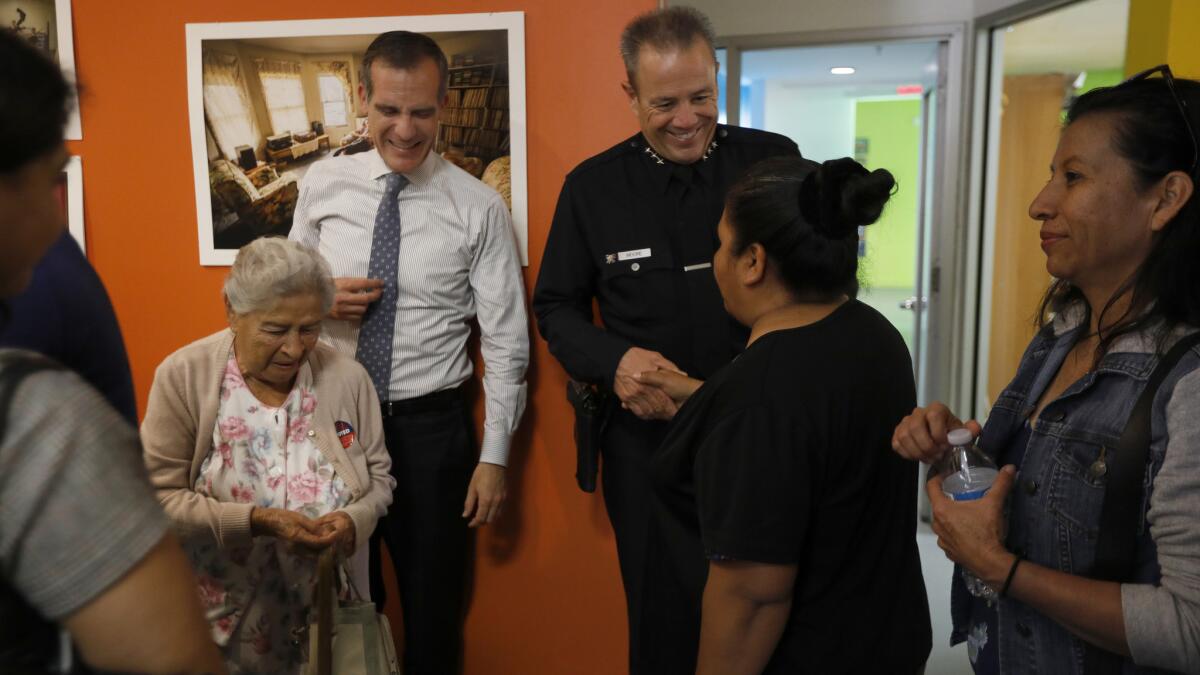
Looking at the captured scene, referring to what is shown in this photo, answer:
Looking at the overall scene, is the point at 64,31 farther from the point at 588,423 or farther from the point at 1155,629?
the point at 1155,629

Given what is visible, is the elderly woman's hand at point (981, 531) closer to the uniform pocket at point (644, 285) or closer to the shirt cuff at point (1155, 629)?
the shirt cuff at point (1155, 629)

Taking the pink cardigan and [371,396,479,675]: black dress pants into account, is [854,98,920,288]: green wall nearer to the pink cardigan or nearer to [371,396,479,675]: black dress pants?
[371,396,479,675]: black dress pants

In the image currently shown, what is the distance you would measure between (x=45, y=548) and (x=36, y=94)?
386 mm

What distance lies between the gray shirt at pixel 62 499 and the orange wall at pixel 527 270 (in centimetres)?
188

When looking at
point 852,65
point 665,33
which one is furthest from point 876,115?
point 665,33

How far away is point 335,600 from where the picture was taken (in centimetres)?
200

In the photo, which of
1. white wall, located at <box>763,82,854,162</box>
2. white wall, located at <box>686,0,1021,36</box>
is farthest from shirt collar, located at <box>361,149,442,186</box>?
white wall, located at <box>763,82,854,162</box>

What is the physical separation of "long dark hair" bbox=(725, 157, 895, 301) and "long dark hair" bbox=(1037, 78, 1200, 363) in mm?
340

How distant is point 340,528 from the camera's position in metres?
1.97

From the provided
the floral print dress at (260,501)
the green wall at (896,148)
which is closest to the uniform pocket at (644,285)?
the floral print dress at (260,501)

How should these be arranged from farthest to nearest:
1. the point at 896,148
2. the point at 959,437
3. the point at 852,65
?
the point at 896,148
the point at 852,65
the point at 959,437

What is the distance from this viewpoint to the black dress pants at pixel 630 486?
2.30 meters

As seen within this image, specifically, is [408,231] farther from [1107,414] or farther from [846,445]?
[1107,414]

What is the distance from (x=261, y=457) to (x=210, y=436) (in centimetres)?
12
